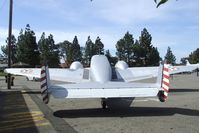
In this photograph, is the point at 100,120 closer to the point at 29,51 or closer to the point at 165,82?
the point at 165,82

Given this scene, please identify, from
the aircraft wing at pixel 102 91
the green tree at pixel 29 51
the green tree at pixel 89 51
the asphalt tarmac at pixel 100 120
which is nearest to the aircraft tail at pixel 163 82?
the aircraft wing at pixel 102 91

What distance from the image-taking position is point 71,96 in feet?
42.7

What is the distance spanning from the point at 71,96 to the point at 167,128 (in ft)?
11.4

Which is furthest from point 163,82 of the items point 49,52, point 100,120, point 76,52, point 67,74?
point 76,52

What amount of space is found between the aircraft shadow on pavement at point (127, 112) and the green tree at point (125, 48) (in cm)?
10262

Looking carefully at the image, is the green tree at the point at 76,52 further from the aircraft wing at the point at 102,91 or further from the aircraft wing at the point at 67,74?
the aircraft wing at the point at 102,91

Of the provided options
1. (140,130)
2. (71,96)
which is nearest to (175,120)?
(140,130)

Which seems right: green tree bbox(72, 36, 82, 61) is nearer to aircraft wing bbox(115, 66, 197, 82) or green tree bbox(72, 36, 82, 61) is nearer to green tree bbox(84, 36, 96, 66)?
green tree bbox(84, 36, 96, 66)

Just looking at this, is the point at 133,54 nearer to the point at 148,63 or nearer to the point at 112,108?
the point at 148,63

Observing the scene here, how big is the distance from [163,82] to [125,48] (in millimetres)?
107028

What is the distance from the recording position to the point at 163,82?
1367 centimetres

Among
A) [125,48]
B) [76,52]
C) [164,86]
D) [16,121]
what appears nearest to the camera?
[16,121]

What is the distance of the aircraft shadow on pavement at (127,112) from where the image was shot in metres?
14.3

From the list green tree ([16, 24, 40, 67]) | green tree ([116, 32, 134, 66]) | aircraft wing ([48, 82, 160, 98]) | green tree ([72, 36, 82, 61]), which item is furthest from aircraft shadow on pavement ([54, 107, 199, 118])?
green tree ([72, 36, 82, 61])
